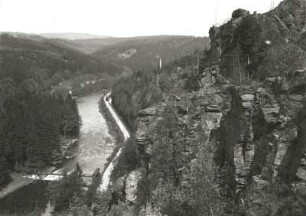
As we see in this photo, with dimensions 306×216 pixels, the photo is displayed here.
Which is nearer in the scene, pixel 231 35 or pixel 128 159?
pixel 231 35

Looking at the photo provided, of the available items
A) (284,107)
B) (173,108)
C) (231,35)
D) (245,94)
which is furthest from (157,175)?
(231,35)

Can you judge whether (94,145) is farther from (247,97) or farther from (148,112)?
(247,97)

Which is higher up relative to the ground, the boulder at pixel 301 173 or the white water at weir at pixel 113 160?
the boulder at pixel 301 173

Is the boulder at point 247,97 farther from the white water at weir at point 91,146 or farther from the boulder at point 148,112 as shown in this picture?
the white water at weir at point 91,146

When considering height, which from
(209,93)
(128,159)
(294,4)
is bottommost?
(128,159)

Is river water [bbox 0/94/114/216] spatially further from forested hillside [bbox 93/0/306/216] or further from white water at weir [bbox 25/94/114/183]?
forested hillside [bbox 93/0/306/216]

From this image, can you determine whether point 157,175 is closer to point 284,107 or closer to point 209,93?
point 209,93

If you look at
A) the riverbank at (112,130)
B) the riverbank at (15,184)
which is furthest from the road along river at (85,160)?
the riverbank at (15,184)

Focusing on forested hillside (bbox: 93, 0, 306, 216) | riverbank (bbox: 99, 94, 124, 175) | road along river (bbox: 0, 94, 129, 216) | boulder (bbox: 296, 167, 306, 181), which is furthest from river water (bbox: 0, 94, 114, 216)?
boulder (bbox: 296, 167, 306, 181)
